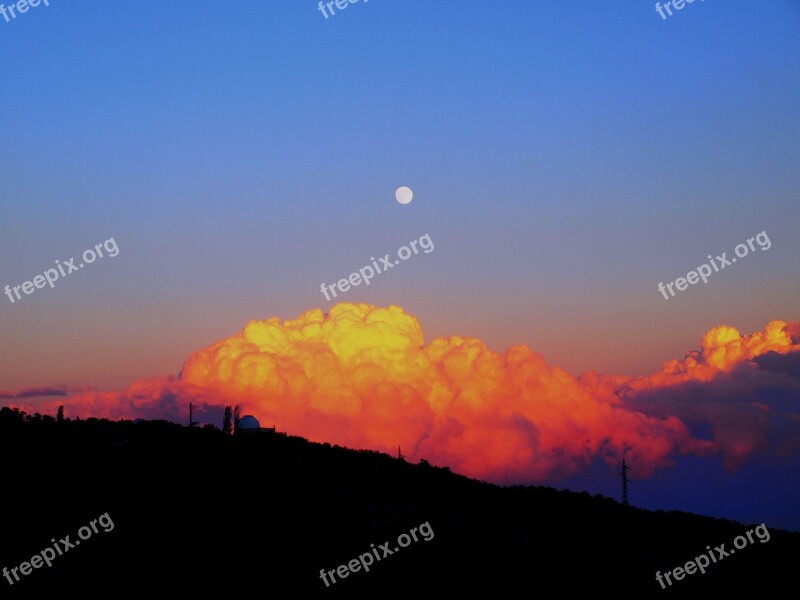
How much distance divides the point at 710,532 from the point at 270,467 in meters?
36.0

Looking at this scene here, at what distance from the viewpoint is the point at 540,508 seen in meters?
77.9

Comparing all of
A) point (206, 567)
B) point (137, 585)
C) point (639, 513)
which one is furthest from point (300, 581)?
point (639, 513)

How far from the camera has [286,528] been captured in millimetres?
61000
